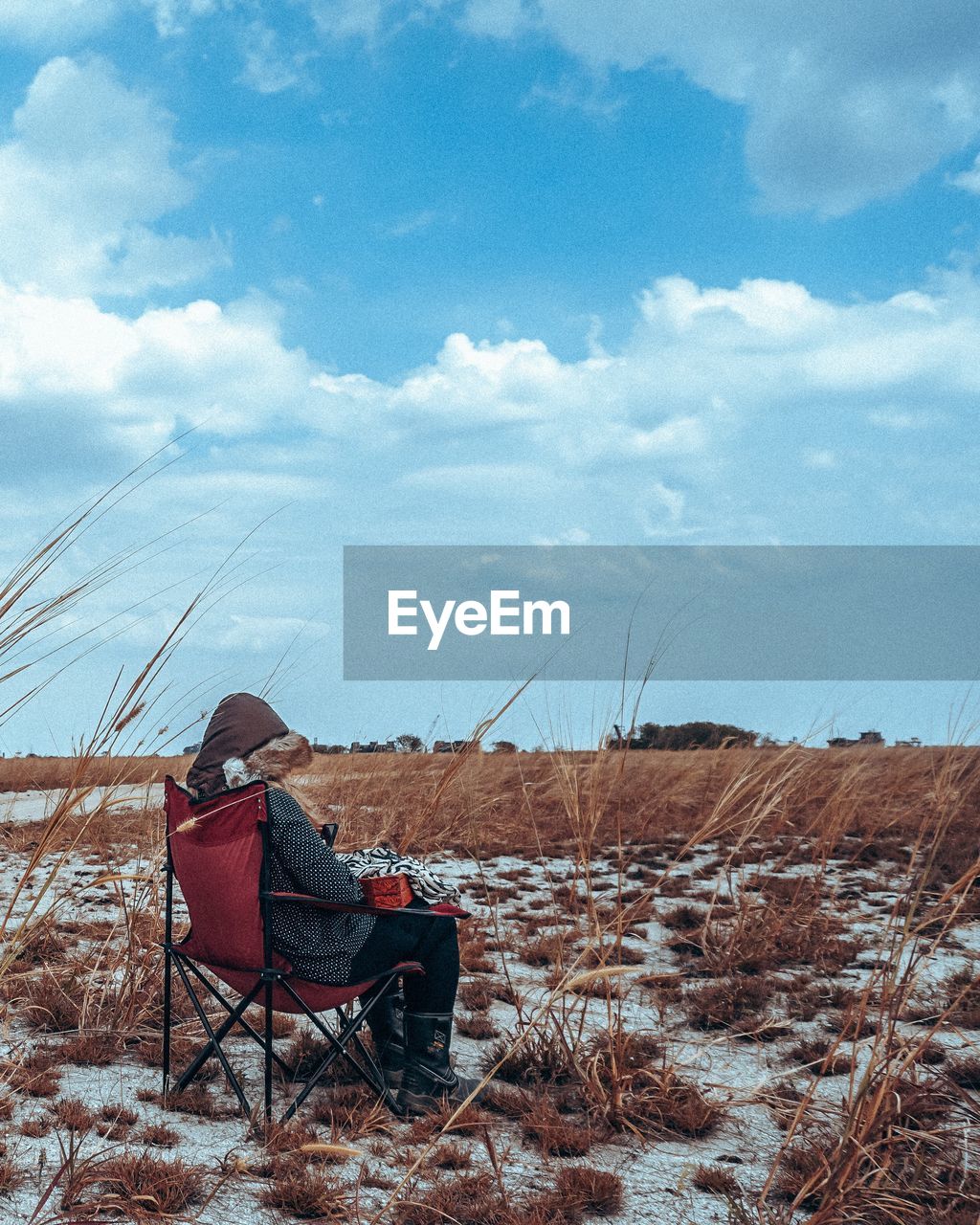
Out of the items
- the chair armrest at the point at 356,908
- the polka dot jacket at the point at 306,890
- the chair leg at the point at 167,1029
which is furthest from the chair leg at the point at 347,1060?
A: the chair leg at the point at 167,1029

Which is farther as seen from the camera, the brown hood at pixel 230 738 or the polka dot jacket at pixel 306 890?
the brown hood at pixel 230 738

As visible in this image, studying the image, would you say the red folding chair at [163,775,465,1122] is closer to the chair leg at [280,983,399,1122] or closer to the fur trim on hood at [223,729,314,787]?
the chair leg at [280,983,399,1122]

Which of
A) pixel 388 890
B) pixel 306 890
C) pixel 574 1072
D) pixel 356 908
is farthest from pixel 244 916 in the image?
pixel 574 1072

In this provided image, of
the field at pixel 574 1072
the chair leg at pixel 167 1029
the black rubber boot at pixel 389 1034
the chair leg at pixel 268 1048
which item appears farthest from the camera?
the black rubber boot at pixel 389 1034

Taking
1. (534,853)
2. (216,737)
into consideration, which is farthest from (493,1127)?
(534,853)

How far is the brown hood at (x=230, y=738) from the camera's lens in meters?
3.40

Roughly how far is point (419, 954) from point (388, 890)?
0.23m

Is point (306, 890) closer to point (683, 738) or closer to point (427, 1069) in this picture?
point (427, 1069)

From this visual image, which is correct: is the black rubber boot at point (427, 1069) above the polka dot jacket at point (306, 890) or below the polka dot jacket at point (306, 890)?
below

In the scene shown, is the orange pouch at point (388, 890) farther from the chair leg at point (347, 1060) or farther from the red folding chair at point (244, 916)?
the chair leg at point (347, 1060)

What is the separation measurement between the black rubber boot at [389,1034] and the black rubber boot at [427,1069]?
0.53 ft

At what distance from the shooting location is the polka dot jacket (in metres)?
3.22

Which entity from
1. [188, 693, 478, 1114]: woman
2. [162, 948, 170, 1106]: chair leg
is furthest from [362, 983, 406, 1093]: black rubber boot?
[162, 948, 170, 1106]: chair leg

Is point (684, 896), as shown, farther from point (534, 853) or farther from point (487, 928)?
point (534, 853)
